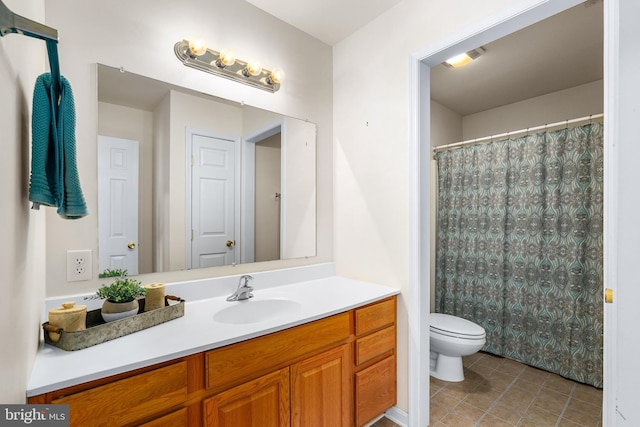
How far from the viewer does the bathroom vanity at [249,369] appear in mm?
889

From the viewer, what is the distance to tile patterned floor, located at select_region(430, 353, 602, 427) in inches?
73.5

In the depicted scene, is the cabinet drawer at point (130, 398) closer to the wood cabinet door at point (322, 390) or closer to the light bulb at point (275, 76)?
the wood cabinet door at point (322, 390)

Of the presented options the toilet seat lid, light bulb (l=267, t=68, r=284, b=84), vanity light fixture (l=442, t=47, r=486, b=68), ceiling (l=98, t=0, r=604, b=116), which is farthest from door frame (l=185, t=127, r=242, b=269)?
vanity light fixture (l=442, t=47, r=486, b=68)

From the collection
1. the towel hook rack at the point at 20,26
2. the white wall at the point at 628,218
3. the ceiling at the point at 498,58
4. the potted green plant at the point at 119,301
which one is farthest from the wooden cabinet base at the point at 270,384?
the ceiling at the point at 498,58

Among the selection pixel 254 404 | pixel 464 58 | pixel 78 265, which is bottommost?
pixel 254 404

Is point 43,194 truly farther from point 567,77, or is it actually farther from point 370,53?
point 567,77

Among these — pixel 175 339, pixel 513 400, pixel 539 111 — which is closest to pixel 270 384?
pixel 175 339

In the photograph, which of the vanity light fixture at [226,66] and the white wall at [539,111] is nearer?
the vanity light fixture at [226,66]

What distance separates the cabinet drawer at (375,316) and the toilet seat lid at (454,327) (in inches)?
28.7

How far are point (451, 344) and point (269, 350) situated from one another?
1594mm

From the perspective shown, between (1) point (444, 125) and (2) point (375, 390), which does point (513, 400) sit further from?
(1) point (444, 125)

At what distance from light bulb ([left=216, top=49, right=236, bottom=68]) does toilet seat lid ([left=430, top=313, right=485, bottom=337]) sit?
2.30 metres

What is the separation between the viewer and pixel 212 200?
1690 millimetres

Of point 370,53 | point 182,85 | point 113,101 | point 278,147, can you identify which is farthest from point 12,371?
point 370,53
